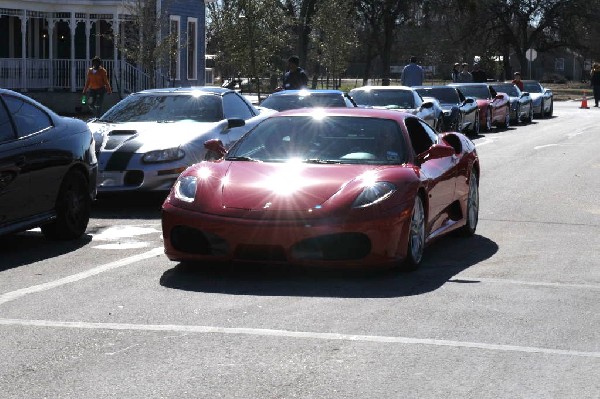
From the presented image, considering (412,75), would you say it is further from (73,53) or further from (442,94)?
(73,53)

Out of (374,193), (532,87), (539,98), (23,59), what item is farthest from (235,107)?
(532,87)

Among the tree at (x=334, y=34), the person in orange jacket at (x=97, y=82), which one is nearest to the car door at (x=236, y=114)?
the person in orange jacket at (x=97, y=82)

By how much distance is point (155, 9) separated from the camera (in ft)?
116

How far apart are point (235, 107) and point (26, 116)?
5.45 m

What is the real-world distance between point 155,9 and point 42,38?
5.12 m

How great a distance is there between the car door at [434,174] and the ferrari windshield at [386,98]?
13131 mm

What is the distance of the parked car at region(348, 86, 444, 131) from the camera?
2427cm

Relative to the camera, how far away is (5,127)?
10648mm

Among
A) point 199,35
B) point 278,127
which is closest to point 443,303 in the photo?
point 278,127

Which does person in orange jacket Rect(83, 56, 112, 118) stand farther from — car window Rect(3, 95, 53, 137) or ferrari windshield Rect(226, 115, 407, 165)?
ferrari windshield Rect(226, 115, 407, 165)

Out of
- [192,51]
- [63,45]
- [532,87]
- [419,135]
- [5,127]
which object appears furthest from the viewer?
[192,51]

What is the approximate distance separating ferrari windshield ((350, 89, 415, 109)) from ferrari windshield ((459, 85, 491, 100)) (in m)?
8.40

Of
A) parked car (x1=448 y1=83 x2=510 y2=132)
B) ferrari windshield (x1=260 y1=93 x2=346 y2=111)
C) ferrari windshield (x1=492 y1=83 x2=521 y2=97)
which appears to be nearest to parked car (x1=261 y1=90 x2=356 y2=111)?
ferrari windshield (x1=260 y1=93 x2=346 y2=111)

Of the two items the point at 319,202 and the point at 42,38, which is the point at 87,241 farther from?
the point at 42,38
